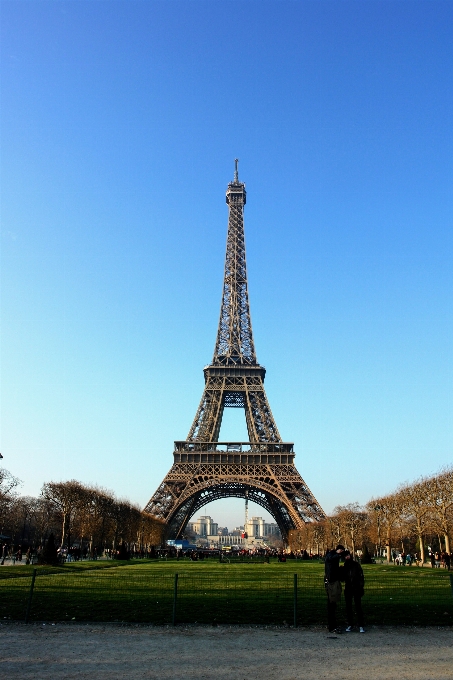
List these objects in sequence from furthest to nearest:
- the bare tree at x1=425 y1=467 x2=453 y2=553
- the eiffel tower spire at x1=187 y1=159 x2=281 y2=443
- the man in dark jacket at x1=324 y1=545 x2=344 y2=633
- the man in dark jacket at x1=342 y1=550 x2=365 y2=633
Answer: the eiffel tower spire at x1=187 y1=159 x2=281 y2=443
the bare tree at x1=425 y1=467 x2=453 y2=553
the man in dark jacket at x1=342 y1=550 x2=365 y2=633
the man in dark jacket at x1=324 y1=545 x2=344 y2=633

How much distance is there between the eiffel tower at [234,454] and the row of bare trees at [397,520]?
2.93m

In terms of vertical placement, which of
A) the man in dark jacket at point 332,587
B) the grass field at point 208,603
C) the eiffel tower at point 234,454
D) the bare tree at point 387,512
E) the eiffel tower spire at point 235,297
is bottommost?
the grass field at point 208,603

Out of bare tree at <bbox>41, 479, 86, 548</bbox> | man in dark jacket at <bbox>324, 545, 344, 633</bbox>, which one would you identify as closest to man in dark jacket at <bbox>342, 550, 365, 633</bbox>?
man in dark jacket at <bbox>324, 545, 344, 633</bbox>

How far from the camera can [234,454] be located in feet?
263

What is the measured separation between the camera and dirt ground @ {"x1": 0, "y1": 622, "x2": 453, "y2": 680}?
895cm

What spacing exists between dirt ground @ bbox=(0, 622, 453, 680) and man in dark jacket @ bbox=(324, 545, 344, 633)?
0.33 meters

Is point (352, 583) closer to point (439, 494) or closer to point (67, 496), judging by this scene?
point (439, 494)

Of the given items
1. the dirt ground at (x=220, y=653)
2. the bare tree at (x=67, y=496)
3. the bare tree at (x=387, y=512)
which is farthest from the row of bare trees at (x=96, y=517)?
the dirt ground at (x=220, y=653)

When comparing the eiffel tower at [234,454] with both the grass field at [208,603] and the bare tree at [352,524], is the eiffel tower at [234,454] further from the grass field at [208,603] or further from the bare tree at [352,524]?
the grass field at [208,603]

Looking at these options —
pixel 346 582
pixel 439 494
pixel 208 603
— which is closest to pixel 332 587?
pixel 346 582

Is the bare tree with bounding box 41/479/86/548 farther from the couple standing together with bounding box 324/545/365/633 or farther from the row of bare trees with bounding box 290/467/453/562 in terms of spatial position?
the couple standing together with bounding box 324/545/365/633

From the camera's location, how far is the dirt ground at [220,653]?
895cm

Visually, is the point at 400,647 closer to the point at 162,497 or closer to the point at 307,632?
the point at 307,632

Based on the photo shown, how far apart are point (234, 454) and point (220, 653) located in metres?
70.8
